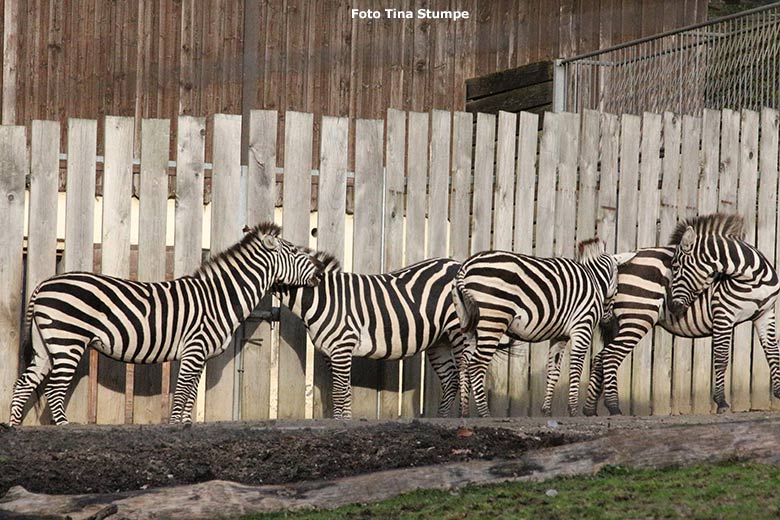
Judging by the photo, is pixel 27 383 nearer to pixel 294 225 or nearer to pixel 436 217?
pixel 294 225

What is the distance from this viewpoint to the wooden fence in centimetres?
1115

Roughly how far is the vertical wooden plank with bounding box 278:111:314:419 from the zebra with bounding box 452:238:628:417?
146 centimetres

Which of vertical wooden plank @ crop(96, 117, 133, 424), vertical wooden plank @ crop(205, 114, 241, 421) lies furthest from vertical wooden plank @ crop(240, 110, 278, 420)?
vertical wooden plank @ crop(96, 117, 133, 424)

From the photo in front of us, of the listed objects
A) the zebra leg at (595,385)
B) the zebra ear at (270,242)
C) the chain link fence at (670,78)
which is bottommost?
the zebra leg at (595,385)

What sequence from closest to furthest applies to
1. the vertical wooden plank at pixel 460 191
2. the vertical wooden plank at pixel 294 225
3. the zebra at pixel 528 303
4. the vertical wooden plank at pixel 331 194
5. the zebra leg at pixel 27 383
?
the zebra leg at pixel 27 383, the zebra at pixel 528 303, the vertical wooden plank at pixel 294 225, the vertical wooden plank at pixel 331 194, the vertical wooden plank at pixel 460 191

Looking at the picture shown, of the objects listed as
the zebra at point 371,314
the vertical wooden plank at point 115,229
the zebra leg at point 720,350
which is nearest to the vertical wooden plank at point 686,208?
the zebra leg at point 720,350

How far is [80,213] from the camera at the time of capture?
11.1 m

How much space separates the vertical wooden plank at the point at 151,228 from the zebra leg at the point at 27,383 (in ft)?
3.20

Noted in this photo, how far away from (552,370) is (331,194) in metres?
2.54

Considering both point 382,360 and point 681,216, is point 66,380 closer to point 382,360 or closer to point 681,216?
point 382,360

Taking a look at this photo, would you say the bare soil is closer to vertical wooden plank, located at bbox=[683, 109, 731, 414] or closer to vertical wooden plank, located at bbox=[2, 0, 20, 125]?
vertical wooden plank, located at bbox=[683, 109, 731, 414]

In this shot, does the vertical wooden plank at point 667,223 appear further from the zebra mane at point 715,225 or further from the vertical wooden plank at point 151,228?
the vertical wooden plank at point 151,228

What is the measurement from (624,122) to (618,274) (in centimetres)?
175

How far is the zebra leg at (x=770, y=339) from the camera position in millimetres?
12469
